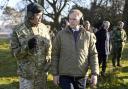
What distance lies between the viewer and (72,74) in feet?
21.2

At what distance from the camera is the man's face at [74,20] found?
639cm

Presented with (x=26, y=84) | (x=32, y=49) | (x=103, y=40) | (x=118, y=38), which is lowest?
(x=26, y=84)

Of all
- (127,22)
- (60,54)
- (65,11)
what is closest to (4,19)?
(65,11)

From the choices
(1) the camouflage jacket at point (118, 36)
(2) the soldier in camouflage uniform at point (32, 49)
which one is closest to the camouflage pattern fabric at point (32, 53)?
(2) the soldier in camouflage uniform at point (32, 49)

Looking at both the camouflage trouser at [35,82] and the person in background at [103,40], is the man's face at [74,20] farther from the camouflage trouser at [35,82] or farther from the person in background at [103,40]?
the person in background at [103,40]

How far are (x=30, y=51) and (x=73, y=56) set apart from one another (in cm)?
68

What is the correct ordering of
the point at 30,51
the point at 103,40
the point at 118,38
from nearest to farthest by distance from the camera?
the point at 30,51 < the point at 103,40 < the point at 118,38

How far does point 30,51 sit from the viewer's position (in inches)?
246

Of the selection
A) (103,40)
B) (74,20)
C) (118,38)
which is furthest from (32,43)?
(118,38)

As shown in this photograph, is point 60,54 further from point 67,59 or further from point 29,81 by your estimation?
point 29,81

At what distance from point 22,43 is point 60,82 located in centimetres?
91

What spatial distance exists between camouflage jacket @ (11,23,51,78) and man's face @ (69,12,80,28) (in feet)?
1.44

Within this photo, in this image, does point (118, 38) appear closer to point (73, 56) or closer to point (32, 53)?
point (73, 56)

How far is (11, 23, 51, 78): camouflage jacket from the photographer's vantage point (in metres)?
6.22
